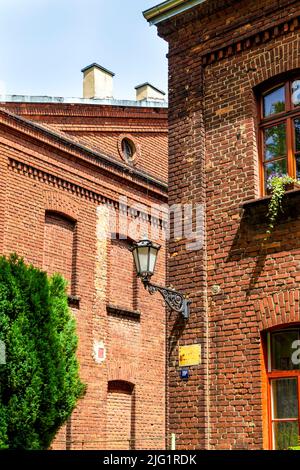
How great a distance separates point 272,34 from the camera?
11.0 m

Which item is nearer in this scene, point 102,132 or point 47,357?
point 47,357

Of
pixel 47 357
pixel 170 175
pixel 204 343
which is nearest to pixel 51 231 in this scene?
pixel 47 357

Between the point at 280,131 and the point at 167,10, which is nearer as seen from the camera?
the point at 280,131

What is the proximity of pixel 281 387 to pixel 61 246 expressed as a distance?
325 inches

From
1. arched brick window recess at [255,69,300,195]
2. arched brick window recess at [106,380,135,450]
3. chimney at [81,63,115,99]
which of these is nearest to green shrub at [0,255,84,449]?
arched brick window recess at [106,380,135,450]

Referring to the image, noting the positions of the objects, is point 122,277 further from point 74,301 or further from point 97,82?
point 97,82

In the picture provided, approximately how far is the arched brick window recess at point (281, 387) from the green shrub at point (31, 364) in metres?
4.90

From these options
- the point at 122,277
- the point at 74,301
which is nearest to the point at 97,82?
the point at 122,277

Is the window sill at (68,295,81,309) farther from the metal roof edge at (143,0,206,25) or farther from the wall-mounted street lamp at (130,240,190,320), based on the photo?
the metal roof edge at (143,0,206,25)

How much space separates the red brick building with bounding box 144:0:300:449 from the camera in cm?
1009

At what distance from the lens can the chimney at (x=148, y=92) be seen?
2423 centimetres

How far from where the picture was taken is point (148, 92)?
24234 mm

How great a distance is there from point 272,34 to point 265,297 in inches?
151

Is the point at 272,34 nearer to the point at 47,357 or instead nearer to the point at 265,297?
the point at 265,297
